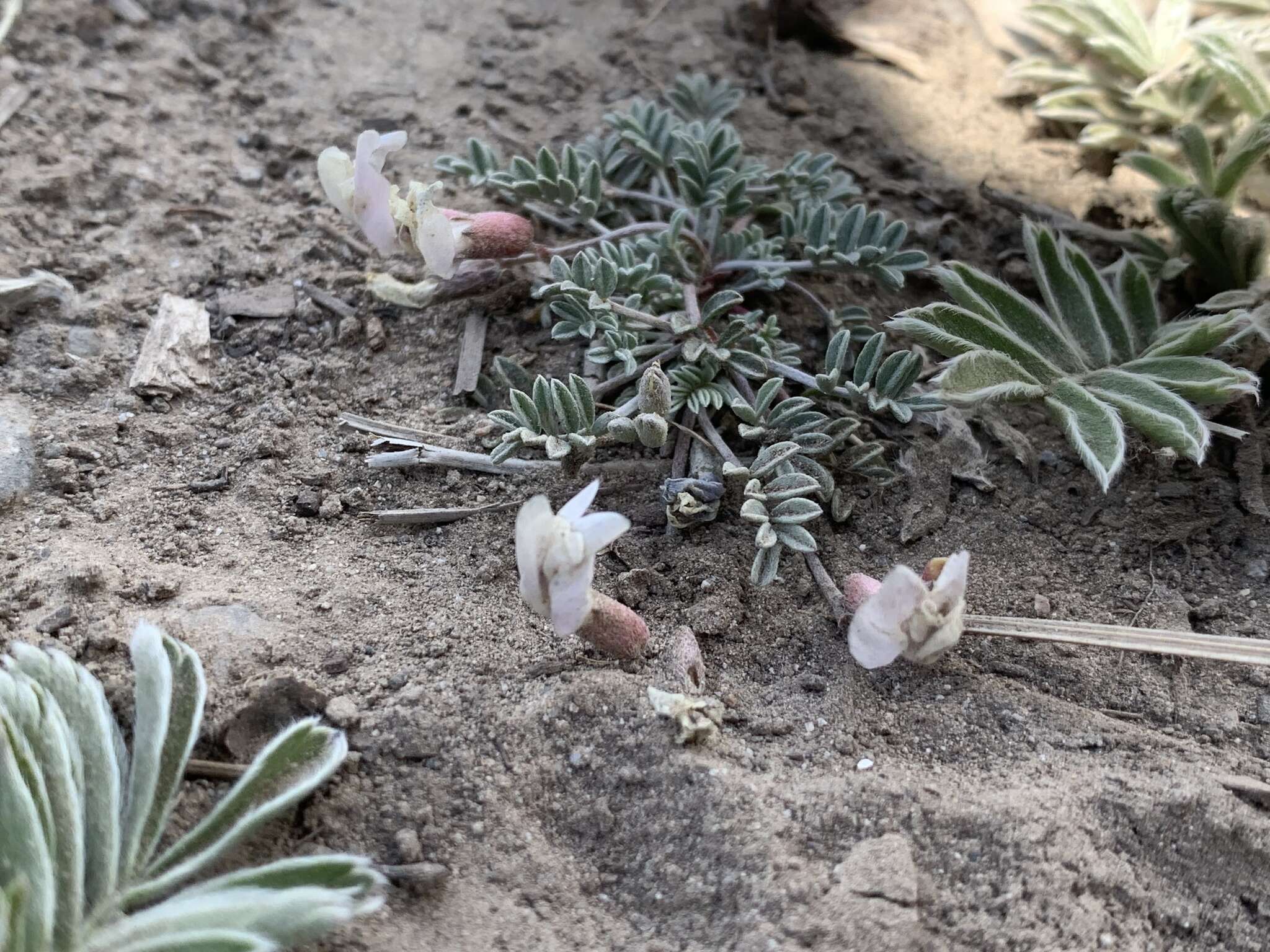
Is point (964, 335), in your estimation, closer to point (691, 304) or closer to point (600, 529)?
point (691, 304)

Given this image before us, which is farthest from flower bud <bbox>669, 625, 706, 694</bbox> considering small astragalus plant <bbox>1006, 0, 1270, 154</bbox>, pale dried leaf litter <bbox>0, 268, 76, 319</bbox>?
small astragalus plant <bbox>1006, 0, 1270, 154</bbox>

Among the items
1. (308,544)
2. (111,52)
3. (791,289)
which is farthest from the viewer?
(111,52)

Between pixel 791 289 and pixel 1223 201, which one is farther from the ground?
pixel 1223 201

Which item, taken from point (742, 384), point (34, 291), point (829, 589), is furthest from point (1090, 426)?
point (34, 291)

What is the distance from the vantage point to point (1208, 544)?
2150mm

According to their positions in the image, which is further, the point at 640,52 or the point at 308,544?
the point at 640,52

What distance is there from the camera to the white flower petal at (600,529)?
161 cm

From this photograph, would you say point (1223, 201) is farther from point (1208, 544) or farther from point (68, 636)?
point (68, 636)

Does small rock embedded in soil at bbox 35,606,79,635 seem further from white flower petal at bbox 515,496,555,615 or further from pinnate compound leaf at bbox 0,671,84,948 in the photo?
white flower petal at bbox 515,496,555,615

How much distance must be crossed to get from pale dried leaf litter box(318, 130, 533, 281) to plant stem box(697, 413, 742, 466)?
0.61 meters

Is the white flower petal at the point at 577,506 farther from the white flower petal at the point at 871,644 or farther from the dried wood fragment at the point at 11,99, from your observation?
the dried wood fragment at the point at 11,99

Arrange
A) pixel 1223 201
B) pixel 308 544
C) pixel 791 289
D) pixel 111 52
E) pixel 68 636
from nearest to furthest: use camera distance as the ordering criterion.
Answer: pixel 68 636 < pixel 308 544 < pixel 1223 201 < pixel 791 289 < pixel 111 52

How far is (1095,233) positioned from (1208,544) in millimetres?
976

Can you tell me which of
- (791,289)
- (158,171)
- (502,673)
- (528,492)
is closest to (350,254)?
(158,171)
